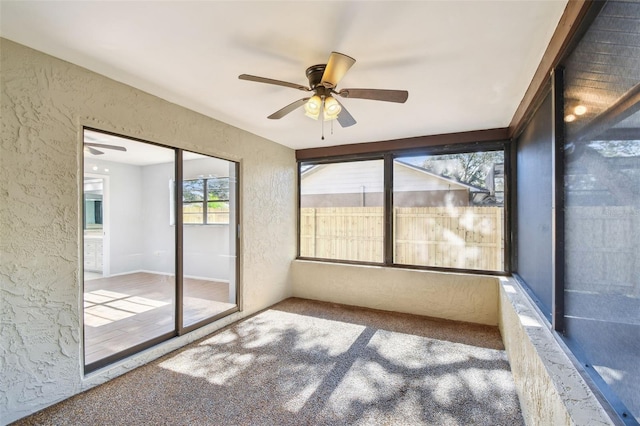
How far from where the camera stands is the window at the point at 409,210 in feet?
12.4

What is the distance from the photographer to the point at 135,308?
129 inches

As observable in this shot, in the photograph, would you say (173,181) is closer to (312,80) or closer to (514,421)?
(312,80)

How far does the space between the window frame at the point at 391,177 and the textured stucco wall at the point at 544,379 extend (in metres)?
1.36

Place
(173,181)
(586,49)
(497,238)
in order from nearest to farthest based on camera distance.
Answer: (586,49) < (173,181) < (497,238)

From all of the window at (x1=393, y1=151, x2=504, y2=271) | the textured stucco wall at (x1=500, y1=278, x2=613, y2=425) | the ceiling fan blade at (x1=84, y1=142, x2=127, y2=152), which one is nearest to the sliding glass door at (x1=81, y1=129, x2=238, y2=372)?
the ceiling fan blade at (x1=84, y1=142, x2=127, y2=152)

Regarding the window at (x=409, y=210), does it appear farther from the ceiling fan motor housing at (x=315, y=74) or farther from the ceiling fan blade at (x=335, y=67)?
the ceiling fan blade at (x=335, y=67)

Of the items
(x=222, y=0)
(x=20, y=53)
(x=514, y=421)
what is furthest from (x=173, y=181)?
(x=514, y=421)

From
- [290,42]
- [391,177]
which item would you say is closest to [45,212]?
[290,42]

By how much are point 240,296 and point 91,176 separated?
2.11 meters

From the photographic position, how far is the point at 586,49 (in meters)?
1.39

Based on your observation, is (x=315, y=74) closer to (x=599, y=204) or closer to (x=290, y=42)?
(x=290, y=42)

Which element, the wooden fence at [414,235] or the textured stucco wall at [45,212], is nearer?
the textured stucco wall at [45,212]

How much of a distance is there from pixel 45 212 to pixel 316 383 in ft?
7.78

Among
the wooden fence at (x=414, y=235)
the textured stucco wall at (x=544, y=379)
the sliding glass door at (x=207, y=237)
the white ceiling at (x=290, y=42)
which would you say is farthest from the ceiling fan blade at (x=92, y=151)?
the textured stucco wall at (x=544, y=379)
